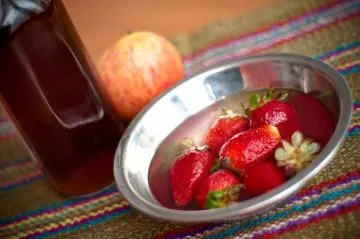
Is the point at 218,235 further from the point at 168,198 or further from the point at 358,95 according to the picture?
the point at 358,95

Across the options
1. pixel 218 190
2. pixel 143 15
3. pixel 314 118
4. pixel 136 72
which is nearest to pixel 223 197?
pixel 218 190

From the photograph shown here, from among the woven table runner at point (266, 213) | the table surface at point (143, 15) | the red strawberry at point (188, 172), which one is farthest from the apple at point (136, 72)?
the table surface at point (143, 15)

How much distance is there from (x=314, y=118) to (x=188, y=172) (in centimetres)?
13

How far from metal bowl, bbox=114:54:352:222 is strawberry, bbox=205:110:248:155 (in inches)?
1.0

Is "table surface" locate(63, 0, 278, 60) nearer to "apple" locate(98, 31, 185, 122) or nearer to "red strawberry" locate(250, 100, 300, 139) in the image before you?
"apple" locate(98, 31, 185, 122)

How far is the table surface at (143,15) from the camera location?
828 millimetres

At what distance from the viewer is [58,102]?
1.55ft

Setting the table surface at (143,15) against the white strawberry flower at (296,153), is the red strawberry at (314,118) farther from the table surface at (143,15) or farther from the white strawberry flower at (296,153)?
the table surface at (143,15)

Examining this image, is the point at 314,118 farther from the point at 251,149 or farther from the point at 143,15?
the point at 143,15

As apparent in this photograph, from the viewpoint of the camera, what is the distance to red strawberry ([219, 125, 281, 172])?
0.40 metres

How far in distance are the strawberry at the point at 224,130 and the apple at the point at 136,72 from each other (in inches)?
5.0

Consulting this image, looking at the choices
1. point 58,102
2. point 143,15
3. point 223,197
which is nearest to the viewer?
point 223,197

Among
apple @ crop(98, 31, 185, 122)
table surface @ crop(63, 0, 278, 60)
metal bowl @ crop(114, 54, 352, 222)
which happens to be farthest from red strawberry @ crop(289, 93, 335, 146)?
table surface @ crop(63, 0, 278, 60)

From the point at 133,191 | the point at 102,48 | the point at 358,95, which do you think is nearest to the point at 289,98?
the point at 358,95
